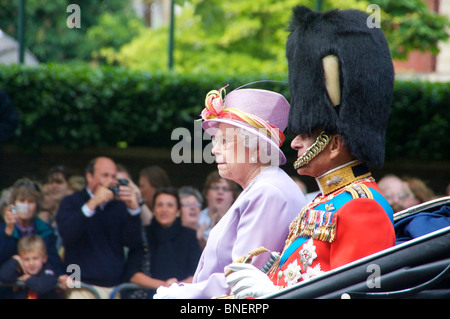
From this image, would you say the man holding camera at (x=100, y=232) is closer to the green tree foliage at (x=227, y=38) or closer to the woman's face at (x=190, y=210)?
the woman's face at (x=190, y=210)

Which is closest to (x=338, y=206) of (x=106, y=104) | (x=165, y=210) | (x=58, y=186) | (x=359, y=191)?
(x=359, y=191)

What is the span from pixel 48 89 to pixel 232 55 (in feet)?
28.7

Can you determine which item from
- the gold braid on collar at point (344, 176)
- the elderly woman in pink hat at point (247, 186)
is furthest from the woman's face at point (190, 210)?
the gold braid on collar at point (344, 176)

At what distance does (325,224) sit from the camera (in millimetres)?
2971

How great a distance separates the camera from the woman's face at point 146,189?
7.15 metres

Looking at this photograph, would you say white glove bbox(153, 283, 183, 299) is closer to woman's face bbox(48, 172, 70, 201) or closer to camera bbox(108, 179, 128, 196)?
camera bbox(108, 179, 128, 196)

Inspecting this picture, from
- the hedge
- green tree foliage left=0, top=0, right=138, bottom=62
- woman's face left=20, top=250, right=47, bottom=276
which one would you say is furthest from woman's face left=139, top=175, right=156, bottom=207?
green tree foliage left=0, top=0, right=138, bottom=62

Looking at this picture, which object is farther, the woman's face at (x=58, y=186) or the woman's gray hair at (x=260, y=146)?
the woman's face at (x=58, y=186)

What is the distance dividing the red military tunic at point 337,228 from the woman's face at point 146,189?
4.05 m

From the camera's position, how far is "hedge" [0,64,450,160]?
25.5ft

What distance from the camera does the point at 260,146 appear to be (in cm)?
358

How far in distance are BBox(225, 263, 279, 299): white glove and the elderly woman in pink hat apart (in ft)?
0.76

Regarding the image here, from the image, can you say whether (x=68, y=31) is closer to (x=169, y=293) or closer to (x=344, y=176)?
(x=169, y=293)
